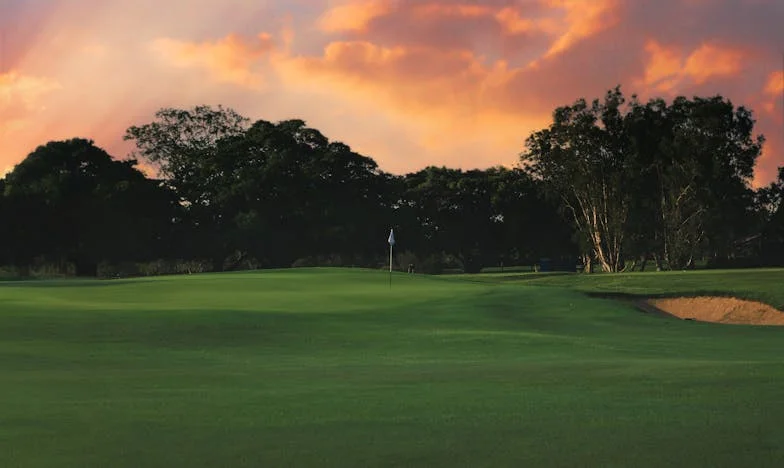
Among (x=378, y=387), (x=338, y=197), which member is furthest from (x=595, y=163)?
(x=378, y=387)

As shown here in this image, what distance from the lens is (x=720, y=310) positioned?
1613 inches

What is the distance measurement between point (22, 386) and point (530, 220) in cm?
9944

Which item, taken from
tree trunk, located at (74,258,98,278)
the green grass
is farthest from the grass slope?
tree trunk, located at (74,258,98,278)

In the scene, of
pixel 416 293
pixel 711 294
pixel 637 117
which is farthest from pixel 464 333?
pixel 637 117

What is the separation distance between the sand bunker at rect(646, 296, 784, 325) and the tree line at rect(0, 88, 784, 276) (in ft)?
147

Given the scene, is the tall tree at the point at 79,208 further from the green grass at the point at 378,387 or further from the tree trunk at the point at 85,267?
the green grass at the point at 378,387

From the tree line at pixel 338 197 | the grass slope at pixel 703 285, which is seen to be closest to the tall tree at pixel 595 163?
the tree line at pixel 338 197

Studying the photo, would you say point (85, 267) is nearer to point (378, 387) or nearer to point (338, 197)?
point (338, 197)

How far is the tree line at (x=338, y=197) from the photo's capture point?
85.5 meters

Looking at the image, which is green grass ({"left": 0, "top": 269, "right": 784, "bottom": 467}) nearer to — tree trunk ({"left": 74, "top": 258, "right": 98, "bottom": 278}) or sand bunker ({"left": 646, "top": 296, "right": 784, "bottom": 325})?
sand bunker ({"left": 646, "top": 296, "right": 784, "bottom": 325})

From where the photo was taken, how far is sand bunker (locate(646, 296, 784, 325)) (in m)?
38.9

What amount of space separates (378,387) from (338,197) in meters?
84.3

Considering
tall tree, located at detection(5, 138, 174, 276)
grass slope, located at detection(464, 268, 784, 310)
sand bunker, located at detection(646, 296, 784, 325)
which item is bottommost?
sand bunker, located at detection(646, 296, 784, 325)

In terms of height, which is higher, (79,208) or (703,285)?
(79,208)
